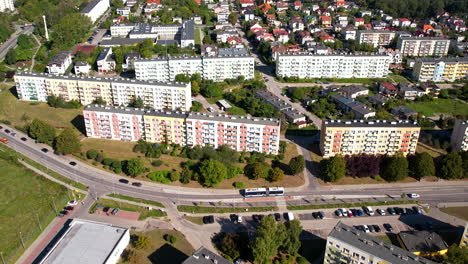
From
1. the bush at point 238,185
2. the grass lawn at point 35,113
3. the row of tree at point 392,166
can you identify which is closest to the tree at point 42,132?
the grass lawn at point 35,113

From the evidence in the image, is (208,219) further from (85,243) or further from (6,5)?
(6,5)

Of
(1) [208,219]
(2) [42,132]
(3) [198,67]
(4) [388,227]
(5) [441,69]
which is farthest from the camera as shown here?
(5) [441,69]

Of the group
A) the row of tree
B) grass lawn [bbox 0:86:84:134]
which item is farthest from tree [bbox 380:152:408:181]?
grass lawn [bbox 0:86:84:134]

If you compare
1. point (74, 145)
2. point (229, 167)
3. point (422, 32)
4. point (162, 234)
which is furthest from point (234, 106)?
point (422, 32)

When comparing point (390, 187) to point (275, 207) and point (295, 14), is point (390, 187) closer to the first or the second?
point (275, 207)

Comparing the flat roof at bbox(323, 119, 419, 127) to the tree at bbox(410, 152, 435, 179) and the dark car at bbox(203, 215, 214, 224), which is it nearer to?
the tree at bbox(410, 152, 435, 179)

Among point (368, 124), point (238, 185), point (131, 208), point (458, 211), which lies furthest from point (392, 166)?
point (131, 208)

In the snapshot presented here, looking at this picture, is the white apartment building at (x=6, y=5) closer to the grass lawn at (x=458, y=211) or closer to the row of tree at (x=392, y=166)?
the row of tree at (x=392, y=166)

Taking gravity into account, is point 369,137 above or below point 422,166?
above
